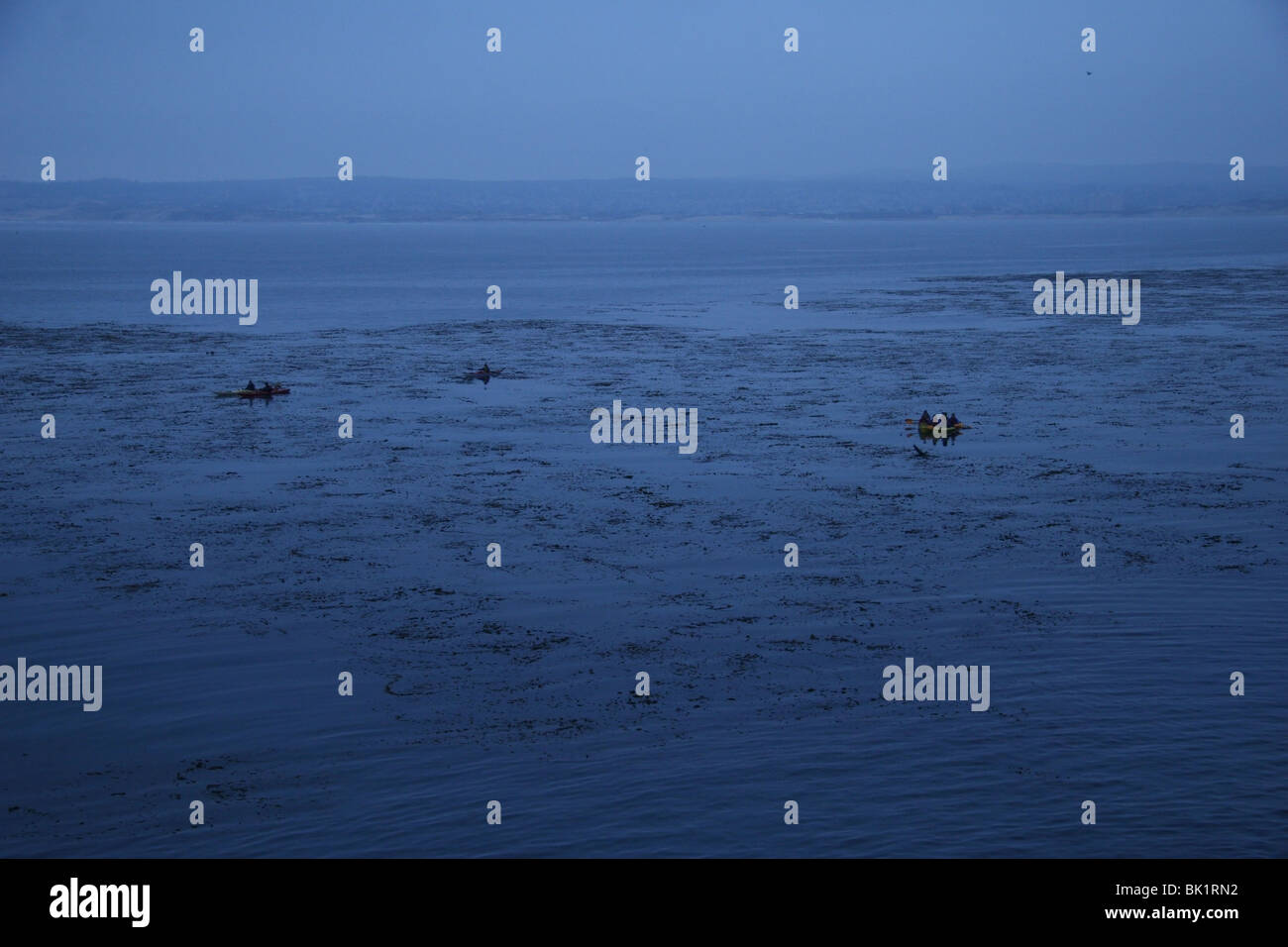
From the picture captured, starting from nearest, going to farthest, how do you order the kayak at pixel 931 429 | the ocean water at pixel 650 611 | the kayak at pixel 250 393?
1. the ocean water at pixel 650 611
2. the kayak at pixel 931 429
3. the kayak at pixel 250 393

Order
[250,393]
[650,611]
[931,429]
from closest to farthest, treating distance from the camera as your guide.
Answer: [650,611], [931,429], [250,393]

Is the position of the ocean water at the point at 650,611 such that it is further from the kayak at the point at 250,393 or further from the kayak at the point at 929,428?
the kayak at the point at 250,393

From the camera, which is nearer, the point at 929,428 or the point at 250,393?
the point at 929,428

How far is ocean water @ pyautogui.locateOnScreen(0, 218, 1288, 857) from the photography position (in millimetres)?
19375

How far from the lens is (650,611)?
27438mm

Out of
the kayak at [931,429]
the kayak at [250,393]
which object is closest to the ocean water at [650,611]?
the kayak at [931,429]

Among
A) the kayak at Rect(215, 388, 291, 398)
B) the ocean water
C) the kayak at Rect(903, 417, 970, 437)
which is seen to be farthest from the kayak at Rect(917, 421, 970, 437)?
the kayak at Rect(215, 388, 291, 398)

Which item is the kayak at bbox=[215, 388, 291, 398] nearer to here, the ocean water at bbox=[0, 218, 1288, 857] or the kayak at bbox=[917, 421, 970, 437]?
the ocean water at bbox=[0, 218, 1288, 857]

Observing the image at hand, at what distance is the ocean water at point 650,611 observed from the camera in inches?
763

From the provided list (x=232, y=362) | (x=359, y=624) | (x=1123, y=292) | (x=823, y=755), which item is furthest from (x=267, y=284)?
(x=823, y=755)

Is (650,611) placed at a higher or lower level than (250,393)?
lower

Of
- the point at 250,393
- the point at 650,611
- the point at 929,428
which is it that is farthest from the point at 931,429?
the point at 250,393

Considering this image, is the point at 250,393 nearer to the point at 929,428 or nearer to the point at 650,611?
the point at 929,428
